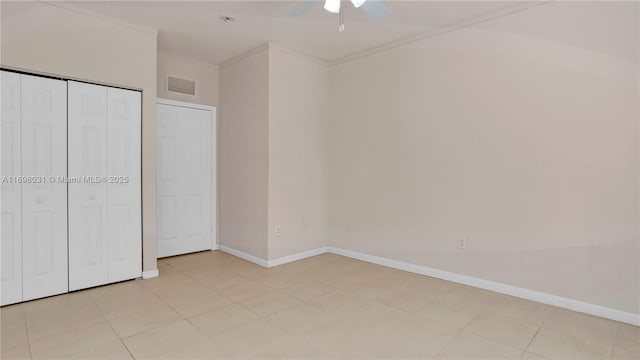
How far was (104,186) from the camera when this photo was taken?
11.1ft

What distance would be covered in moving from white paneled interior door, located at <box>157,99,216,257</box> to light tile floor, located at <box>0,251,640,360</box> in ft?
3.61

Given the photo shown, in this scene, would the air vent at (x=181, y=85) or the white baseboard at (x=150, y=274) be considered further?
the air vent at (x=181, y=85)

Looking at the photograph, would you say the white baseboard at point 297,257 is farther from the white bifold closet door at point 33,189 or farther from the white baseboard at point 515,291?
the white bifold closet door at point 33,189

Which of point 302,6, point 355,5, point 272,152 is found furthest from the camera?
point 272,152

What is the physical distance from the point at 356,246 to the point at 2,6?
4394 mm

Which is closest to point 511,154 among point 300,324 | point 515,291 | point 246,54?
point 515,291

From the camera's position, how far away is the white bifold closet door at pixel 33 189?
288cm

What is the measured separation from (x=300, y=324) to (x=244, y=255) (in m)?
2.12

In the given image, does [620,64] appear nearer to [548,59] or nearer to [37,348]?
[548,59]

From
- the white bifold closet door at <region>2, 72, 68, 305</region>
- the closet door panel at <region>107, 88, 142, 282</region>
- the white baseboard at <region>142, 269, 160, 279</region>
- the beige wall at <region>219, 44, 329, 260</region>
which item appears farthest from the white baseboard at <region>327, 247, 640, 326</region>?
the white bifold closet door at <region>2, 72, 68, 305</region>

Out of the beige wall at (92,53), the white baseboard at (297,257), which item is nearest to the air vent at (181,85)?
the beige wall at (92,53)

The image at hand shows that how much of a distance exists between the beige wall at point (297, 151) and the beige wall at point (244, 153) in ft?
0.38

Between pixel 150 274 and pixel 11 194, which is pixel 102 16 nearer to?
pixel 11 194

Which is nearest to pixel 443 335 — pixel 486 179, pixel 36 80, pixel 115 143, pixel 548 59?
pixel 486 179
